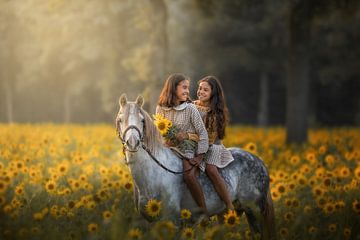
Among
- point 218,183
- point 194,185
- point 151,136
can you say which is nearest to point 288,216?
point 218,183

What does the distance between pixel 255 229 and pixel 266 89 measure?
99.6ft

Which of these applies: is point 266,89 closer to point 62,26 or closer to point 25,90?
point 62,26

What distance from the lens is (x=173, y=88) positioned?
6410 mm

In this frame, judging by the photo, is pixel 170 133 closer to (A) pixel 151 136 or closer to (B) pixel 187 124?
(B) pixel 187 124

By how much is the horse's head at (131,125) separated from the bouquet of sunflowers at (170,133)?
0.45 m

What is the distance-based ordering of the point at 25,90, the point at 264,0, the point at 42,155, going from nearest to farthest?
the point at 42,155 → the point at 264,0 → the point at 25,90

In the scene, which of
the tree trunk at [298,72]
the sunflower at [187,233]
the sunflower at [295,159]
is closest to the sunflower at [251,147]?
the sunflower at [295,159]

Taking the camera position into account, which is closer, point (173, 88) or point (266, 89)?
point (173, 88)

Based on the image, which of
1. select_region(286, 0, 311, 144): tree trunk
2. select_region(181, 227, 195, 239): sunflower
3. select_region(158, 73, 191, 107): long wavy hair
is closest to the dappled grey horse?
select_region(181, 227, 195, 239): sunflower

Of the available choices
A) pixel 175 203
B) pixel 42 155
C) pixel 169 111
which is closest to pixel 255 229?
pixel 175 203

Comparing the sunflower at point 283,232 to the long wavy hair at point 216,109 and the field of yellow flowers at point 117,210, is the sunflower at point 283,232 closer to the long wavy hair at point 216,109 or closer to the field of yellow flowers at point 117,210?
the field of yellow flowers at point 117,210

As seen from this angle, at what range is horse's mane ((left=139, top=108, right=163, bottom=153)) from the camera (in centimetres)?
593

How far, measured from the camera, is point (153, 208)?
589 cm

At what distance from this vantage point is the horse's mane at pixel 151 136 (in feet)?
19.4
